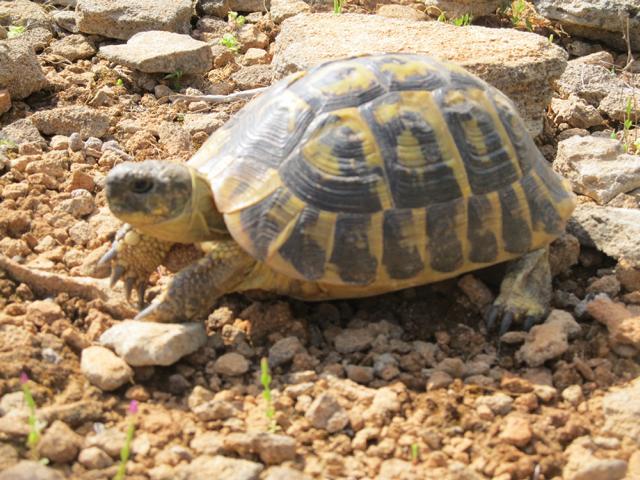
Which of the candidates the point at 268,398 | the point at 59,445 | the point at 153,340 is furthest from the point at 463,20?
the point at 59,445

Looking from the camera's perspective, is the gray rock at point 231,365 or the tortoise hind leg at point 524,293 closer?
the gray rock at point 231,365

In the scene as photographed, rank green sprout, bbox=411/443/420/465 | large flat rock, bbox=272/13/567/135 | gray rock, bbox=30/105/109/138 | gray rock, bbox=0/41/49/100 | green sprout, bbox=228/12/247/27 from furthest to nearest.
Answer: green sprout, bbox=228/12/247/27 < gray rock, bbox=0/41/49/100 < gray rock, bbox=30/105/109/138 < large flat rock, bbox=272/13/567/135 < green sprout, bbox=411/443/420/465

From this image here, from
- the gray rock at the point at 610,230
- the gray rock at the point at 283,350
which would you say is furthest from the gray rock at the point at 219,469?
the gray rock at the point at 610,230

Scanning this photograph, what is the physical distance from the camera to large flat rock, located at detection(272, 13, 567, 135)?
4.79 metres

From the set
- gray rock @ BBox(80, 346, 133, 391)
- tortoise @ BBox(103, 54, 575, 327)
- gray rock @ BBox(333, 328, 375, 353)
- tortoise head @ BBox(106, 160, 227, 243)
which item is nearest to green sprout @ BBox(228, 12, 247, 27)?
tortoise @ BBox(103, 54, 575, 327)

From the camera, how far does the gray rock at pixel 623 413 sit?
9.80 feet

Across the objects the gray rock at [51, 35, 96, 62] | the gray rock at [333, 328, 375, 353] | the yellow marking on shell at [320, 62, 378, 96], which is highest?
the yellow marking on shell at [320, 62, 378, 96]

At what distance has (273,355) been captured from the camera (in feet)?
10.8

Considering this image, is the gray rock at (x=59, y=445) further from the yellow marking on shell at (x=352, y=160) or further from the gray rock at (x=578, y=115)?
the gray rock at (x=578, y=115)

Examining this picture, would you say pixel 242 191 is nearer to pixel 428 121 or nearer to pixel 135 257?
pixel 135 257

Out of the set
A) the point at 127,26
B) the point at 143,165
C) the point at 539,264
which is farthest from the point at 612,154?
the point at 127,26

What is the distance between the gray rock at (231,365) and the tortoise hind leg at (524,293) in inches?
41.0

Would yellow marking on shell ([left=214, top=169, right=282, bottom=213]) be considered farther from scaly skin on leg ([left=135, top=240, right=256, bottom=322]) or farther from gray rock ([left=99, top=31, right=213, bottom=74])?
gray rock ([left=99, top=31, right=213, bottom=74])

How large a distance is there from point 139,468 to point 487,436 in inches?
44.2
